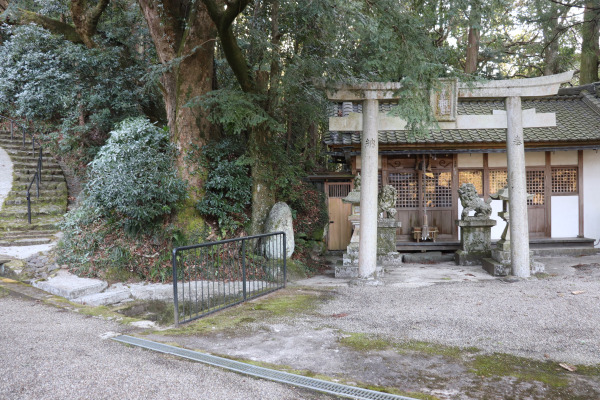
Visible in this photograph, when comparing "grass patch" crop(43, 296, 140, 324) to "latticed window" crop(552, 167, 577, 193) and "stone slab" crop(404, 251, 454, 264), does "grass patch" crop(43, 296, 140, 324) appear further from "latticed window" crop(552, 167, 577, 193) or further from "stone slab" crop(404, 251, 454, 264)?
"latticed window" crop(552, 167, 577, 193)

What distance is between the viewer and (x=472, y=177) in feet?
38.7

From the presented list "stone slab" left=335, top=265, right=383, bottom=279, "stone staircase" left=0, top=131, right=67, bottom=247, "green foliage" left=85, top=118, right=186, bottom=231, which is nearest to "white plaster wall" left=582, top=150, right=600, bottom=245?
"stone slab" left=335, top=265, right=383, bottom=279

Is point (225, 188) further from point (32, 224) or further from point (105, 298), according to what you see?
point (32, 224)

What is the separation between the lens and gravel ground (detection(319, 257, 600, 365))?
176 inches

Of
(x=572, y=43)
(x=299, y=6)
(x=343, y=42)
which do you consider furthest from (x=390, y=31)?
(x=572, y=43)

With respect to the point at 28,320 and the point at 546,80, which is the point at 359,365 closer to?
the point at 28,320

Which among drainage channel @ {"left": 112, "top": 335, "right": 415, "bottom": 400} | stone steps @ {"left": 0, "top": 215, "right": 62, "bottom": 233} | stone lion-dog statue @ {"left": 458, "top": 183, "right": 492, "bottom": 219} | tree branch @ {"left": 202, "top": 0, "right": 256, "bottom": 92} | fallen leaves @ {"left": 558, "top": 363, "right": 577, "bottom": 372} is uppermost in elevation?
tree branch @ {"left": 202, "top": 0, "right": 256, "bottom": 92}

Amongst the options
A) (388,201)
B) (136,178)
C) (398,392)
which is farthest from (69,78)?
(398,392)

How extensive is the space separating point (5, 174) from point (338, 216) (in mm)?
10175

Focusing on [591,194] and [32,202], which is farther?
[591,194]

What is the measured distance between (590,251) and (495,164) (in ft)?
11.3

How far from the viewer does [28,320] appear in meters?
5.22

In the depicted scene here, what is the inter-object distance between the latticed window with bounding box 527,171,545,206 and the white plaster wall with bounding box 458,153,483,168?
1475 millimetres

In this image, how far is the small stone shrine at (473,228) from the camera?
988 centimetres
